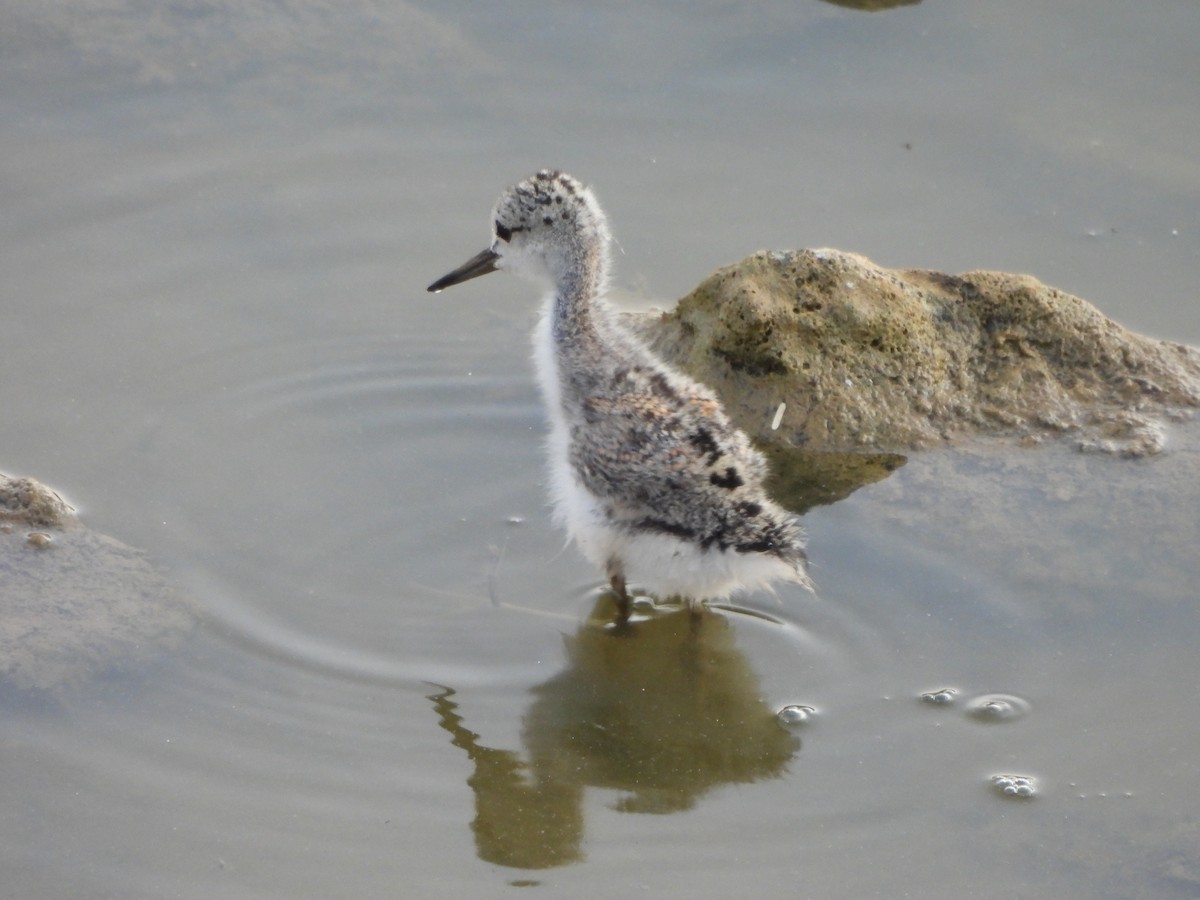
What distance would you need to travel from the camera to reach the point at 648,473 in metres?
3.72

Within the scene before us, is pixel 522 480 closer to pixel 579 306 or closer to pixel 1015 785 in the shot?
pixel 579 306

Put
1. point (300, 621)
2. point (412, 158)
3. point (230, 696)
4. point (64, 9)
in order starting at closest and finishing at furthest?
point (230, 696), point (300, 621), point (412, 158), point (64, 9)

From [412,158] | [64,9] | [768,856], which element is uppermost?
[64,9]

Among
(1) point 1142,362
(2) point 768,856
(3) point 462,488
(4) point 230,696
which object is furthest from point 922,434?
(4) point 230,696

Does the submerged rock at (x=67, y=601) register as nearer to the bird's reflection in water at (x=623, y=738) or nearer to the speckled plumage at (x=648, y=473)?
the bird's reflection in water at (x=623, y=738)

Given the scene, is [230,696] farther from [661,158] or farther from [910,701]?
[661,158]

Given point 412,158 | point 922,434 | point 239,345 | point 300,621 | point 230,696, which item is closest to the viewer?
point 230,696

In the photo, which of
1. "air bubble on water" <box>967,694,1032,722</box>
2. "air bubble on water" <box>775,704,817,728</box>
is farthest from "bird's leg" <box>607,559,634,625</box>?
"air bubble on water" <box>967,694,1032,722</box>

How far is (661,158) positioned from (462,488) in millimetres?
2242

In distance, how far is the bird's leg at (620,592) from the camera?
13.3ft

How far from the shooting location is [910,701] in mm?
3738

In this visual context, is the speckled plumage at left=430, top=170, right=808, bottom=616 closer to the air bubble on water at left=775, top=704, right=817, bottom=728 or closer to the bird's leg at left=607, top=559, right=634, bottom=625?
the bird's leg at left=607, top=559, right=634, bottom=625

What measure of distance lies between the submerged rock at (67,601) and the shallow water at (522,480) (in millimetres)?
107

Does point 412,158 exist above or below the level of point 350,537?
above
